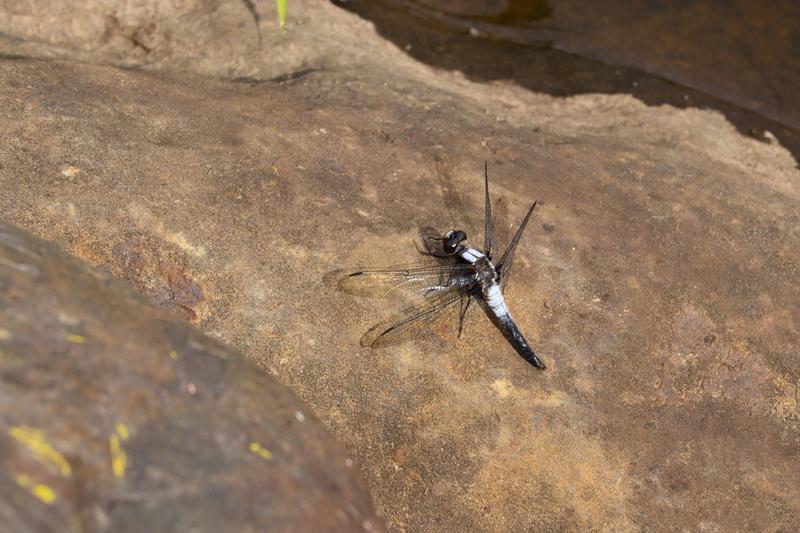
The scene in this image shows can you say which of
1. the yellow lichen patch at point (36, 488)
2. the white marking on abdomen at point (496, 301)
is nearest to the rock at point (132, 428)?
the yellow lichen patch at point (36, 488)

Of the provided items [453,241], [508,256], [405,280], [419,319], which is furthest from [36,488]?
[508,256]

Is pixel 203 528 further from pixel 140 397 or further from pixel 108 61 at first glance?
pixel 108 61

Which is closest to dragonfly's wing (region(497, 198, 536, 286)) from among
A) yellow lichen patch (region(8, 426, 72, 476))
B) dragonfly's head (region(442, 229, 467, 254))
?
dragonfly's head (region(442, 229, 467, 254))

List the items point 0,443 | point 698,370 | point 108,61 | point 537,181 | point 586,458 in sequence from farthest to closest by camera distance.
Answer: point 108,61 → point 537,181 → point 698,370 → point 586,458 → point 0,443

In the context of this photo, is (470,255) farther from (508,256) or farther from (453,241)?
(508,256)

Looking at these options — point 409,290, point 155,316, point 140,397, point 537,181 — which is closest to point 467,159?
point 537,181

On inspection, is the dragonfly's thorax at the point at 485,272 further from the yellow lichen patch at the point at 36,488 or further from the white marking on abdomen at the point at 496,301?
the yellow lichen patch at the point at 36,488

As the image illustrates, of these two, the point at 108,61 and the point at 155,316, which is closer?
the point at 155,316
